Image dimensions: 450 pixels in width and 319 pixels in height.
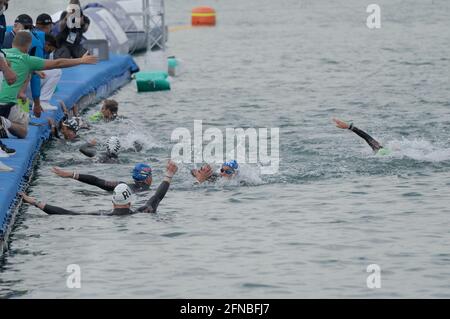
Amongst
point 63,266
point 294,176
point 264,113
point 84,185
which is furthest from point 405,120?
point 63,266

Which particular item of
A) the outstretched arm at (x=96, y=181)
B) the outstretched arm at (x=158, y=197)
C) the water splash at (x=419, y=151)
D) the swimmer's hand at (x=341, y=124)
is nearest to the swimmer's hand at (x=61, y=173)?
the outstretched arm at (x=96, y=181)

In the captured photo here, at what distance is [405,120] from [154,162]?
7371mm

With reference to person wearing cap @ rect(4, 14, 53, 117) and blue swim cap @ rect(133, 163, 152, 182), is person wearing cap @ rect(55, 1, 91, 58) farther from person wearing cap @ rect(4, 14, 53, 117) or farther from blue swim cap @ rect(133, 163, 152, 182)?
blue swim cap @ rect(133, 163, 152, 182)

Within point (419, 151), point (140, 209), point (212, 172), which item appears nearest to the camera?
point (140, 209)

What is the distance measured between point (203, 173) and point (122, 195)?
2698 mm

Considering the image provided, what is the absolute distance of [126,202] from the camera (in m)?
18.9

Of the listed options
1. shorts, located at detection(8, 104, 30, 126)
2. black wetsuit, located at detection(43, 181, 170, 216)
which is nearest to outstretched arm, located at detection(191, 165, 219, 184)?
black wetsuit, located at detection(43, 181, 170, 216)

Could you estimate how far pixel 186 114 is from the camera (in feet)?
98.8

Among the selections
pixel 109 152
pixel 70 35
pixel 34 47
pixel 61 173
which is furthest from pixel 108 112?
pixel 61 173

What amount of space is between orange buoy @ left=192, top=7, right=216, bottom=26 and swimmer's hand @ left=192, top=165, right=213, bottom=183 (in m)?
33.7

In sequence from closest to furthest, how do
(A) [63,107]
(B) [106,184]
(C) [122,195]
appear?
(C) [122,195] < (B) [106,184] < (A) [63,107]

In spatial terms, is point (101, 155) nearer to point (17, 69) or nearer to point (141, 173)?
point (17, 69)
